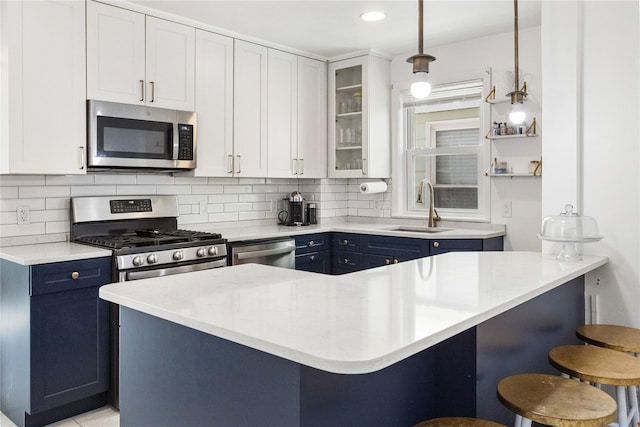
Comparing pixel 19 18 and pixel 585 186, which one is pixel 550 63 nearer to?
pixel 585 186

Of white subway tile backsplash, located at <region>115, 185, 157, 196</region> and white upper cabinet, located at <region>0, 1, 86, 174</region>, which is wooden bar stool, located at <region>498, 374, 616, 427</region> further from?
white subway tile backsplash, located at <region>115, 185, 157, 196</region>

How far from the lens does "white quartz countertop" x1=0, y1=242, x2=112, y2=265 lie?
2.65 meters

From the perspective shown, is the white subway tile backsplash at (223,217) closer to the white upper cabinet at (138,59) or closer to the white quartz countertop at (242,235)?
the white quartz countertop at (242,235)

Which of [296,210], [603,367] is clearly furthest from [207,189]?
[603,367]

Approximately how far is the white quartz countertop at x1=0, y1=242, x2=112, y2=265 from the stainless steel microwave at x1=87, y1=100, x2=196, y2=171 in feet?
1.76

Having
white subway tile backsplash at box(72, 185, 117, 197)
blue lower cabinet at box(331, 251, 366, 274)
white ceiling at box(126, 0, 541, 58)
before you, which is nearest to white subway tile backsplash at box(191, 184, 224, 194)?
white subway tile backsplash at box(72, 185, 117, 197)

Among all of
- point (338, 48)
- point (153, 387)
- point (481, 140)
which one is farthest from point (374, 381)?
point (338, 48)

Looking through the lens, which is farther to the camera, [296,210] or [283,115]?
[296,210]

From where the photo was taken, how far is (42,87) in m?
2.95

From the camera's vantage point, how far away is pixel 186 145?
3654 mm

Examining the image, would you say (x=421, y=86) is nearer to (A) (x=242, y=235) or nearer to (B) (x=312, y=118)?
(A) (x=242, y=235)

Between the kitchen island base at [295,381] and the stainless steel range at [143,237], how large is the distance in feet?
4.12

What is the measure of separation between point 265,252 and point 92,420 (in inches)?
59.9

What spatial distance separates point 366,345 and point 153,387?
0.85 m
